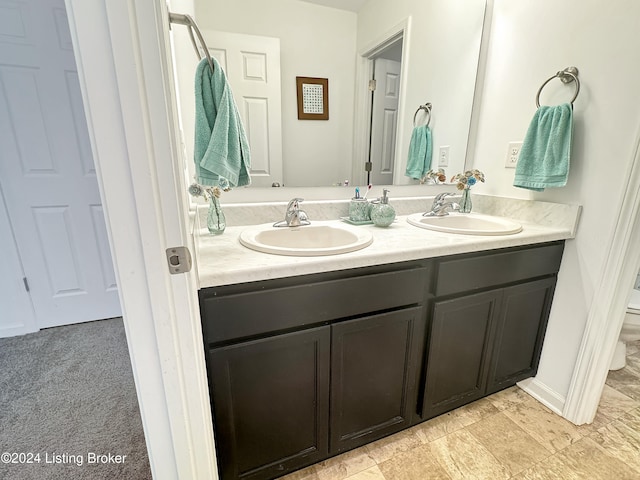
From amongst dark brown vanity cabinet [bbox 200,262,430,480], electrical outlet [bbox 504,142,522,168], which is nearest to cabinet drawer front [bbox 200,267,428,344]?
dark brown vanity cabinet [bbox 200,262,430,480]

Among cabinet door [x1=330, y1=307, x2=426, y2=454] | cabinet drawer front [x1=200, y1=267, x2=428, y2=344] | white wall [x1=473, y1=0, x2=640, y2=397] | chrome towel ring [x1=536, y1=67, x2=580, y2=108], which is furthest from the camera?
chrome towel ring [x1=536, y1=67, x2=580, y2=108]

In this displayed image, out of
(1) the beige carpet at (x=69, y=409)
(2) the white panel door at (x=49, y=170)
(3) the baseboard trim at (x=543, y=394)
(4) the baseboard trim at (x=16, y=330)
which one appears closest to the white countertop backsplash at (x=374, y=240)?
(3) the baseboard trim at (x=543, y=394)

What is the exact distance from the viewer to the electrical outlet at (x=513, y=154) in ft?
4.85

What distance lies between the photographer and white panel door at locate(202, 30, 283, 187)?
4.00 feet

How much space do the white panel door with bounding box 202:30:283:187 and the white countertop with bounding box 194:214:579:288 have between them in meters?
0.34

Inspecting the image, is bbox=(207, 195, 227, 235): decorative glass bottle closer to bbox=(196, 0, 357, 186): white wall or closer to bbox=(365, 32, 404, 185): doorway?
bbox=(196, 0, 357, 186): white wall

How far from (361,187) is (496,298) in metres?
0.80

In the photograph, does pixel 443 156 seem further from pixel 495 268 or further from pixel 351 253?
pixel 351 253

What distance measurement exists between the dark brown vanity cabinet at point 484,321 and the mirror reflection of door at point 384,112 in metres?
0.70

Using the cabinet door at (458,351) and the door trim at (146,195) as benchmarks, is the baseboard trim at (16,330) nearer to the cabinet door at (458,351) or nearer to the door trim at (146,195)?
the door trim at (146,195)

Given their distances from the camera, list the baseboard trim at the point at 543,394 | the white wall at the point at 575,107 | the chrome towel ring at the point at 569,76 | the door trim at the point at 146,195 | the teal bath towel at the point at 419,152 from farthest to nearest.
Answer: the teal bath towel at the point at 419,152
the baseboard trim at the point at 543,394
the chrome towel ring at the point at 569,76
the white wall at the point at 575,107
the door trim at the point at 146,195

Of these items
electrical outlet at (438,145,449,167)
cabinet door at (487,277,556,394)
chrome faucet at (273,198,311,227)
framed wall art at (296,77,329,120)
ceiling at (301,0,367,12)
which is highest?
ceiling at (301,0,367,12)

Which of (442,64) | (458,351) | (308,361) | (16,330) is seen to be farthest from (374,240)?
(16,330)

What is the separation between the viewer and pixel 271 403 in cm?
93
